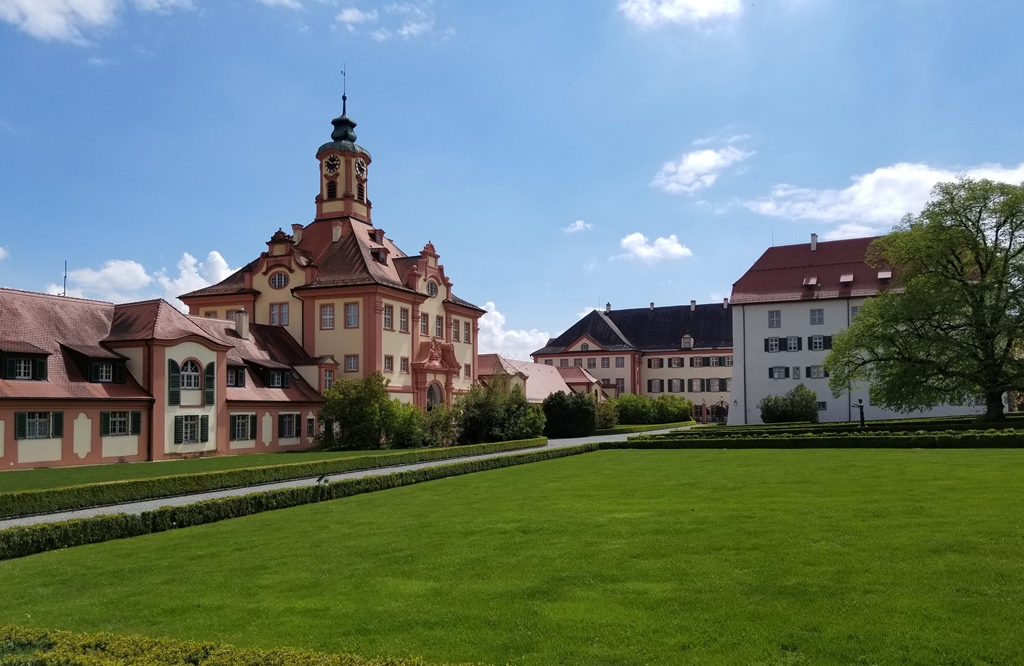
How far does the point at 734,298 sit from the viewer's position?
2665 inches

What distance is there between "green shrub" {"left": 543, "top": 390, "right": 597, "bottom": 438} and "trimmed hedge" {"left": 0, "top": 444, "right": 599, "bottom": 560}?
1288 inches

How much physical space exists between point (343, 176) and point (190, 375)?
24343 millimetres

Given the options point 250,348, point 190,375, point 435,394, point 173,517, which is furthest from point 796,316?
point 173,517

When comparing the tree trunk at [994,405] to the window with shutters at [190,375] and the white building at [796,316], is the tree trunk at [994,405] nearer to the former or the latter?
the white building at [796,316]

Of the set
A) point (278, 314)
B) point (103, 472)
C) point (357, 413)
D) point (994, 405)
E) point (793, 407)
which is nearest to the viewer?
point (103, 472)

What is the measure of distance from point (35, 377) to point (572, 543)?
3027cm

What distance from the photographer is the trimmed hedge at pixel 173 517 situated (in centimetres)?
1625

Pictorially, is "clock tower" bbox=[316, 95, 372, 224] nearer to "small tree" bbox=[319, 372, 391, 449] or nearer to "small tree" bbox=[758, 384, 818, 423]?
"small tree" bbox=[319, 372, 391, 449]

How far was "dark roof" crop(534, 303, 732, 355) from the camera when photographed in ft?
314

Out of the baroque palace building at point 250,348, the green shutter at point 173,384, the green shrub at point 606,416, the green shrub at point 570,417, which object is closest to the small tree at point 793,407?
the green shrub at point 606,416

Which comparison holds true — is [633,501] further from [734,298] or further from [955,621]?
[734,298]

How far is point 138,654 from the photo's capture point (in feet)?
24.6

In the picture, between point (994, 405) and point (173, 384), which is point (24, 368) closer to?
point (173, 384)

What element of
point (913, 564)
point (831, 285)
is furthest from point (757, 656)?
point (831, 285)
